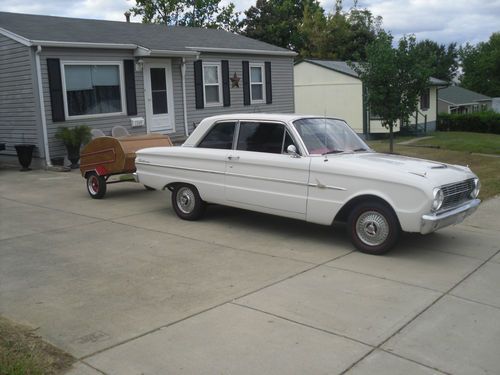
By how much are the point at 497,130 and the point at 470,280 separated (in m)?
33.6

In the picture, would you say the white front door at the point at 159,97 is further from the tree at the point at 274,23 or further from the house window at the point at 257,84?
the tree at the point at 274,23

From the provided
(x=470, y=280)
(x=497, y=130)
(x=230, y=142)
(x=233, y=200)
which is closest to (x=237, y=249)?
(x=233, y=200)

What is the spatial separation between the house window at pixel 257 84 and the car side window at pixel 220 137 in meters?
12.6

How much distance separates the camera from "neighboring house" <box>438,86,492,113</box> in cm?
4466

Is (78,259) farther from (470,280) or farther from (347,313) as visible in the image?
(470,280)

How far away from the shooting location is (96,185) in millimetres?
10375

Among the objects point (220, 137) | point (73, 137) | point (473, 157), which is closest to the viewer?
point (220, 137)

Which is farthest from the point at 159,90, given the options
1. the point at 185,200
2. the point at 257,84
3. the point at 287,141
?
the point at 287,141

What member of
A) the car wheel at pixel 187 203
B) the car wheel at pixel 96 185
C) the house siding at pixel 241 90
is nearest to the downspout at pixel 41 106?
the car wheel at pixel 96 185

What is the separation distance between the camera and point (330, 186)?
6.80m

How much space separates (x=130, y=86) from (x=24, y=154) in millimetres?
3698

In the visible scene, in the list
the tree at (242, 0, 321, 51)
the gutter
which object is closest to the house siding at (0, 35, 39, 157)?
the gutter

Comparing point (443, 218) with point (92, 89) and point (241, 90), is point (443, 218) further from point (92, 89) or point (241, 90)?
point (241, 90)

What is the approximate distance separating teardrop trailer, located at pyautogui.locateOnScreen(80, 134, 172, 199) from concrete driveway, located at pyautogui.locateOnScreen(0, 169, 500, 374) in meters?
1.62
